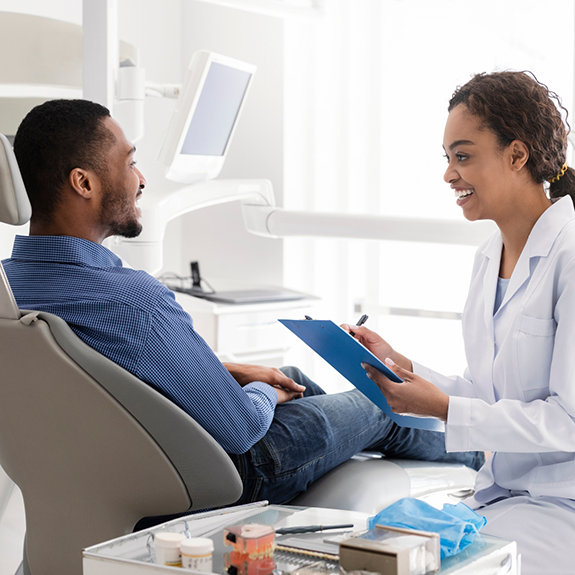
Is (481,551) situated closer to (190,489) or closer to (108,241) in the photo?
(190,489)

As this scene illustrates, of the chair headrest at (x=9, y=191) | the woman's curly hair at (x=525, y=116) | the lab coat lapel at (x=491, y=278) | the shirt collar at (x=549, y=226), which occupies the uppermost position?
the woman's curly hair at (x=525, y=116)

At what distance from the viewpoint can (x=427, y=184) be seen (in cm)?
346

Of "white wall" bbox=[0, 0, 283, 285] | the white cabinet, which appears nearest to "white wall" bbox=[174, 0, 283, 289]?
"white wall" bbox=[0, 0, 283, 285]

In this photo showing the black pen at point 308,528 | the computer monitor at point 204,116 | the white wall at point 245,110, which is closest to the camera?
the black pen at point 308,528

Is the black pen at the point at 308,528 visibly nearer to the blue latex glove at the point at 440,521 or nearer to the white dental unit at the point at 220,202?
the blue latex glove at the point at 440,521

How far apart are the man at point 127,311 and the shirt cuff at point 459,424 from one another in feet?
1.05

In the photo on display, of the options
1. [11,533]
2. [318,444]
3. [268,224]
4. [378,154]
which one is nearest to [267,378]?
[318,444]

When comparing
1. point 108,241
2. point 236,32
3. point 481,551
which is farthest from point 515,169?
point 236,32

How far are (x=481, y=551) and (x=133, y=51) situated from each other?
5.86 feet

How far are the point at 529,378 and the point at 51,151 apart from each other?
2.93ft

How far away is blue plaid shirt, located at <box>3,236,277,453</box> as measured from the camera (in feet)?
3.78

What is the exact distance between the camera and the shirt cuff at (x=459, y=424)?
1156 millimetres

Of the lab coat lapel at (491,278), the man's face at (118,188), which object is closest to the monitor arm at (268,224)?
the lab coat lapel at (491,278)

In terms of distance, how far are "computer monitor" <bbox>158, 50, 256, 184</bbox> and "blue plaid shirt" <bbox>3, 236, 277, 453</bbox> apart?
1116 millimetres
